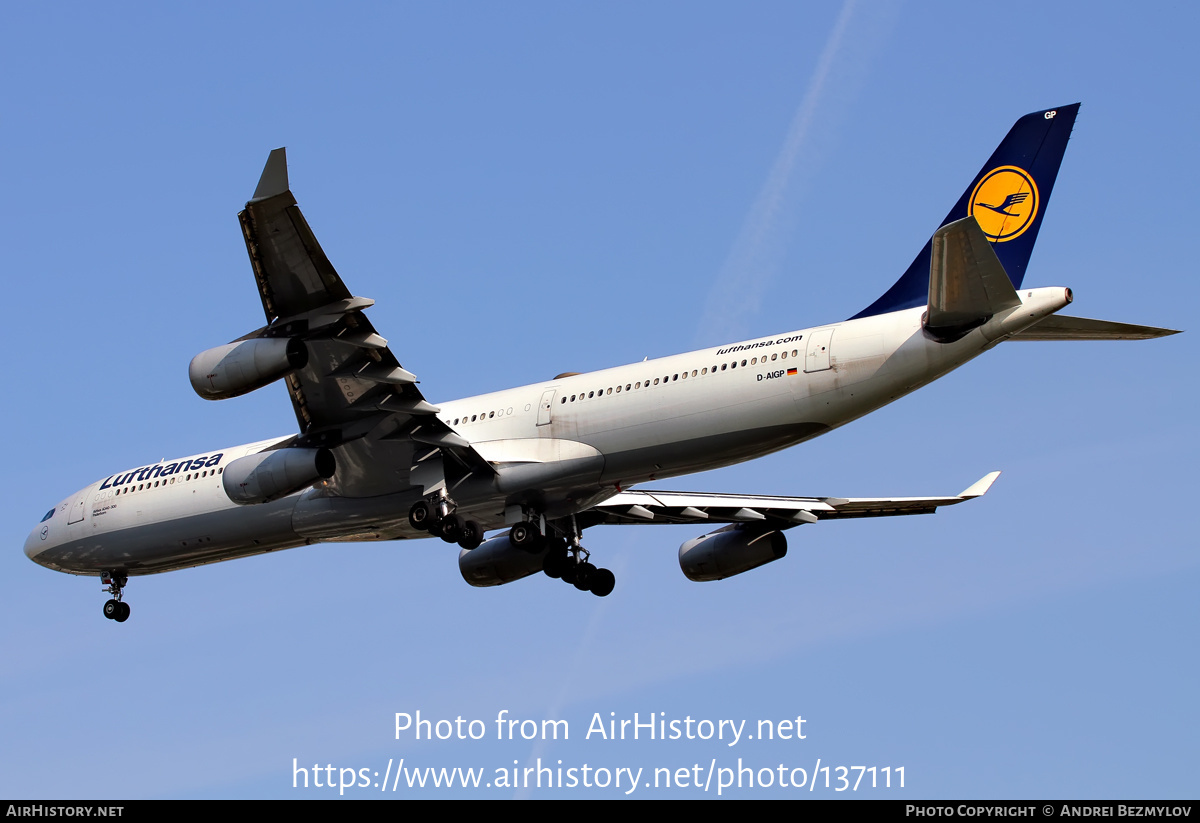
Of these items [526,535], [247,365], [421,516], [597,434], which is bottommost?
[421,516]

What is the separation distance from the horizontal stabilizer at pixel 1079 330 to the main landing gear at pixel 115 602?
64.4ft

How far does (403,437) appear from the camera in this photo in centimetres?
2642

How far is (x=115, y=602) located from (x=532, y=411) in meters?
11.4

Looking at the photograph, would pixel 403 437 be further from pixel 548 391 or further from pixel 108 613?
pixel 108 613

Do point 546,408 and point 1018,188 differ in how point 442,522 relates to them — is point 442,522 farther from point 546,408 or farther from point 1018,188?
point 1018,188

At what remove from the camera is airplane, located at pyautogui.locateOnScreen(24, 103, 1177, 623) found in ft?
75.8

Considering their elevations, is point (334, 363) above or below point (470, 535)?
above

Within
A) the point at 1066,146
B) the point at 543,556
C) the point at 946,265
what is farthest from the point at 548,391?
the point at 1066,146

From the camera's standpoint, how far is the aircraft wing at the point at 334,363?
22.9 meters

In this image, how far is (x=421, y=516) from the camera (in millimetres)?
26594

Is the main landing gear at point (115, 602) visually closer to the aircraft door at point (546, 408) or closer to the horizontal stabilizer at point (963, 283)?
the aircraft door at point (546, 408)

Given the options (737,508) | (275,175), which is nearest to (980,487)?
(737,508)
